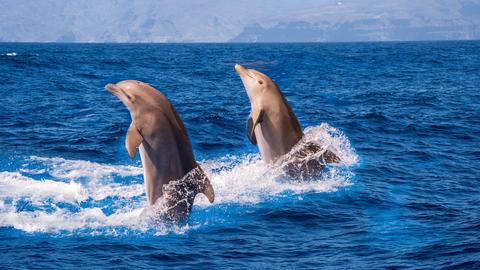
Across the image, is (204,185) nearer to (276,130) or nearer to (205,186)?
(205,186)

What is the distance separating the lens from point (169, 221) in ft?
39.3

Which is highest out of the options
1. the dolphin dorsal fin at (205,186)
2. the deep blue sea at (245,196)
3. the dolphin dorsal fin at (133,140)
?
the dolphin dorsal fin at (133,140)

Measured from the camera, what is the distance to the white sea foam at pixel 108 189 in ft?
40.1

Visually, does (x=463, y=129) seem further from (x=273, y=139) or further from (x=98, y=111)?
(x=98, y=111)

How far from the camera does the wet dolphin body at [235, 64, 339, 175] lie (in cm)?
1502

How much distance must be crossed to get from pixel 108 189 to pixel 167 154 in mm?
3699

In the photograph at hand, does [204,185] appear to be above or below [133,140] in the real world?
below

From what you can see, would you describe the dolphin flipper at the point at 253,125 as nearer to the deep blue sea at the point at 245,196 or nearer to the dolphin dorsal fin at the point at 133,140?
the deep blue sea at the point at 245,196

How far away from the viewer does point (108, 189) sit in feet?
49.4

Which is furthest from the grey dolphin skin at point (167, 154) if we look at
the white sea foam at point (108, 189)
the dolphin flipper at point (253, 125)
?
the dolphin flipper at point (253, 125)

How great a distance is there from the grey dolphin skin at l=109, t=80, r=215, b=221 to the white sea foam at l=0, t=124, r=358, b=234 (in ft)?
1.58

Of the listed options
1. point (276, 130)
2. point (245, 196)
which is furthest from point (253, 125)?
point (245, 196)

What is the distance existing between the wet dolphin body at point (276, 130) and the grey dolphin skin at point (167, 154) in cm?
333

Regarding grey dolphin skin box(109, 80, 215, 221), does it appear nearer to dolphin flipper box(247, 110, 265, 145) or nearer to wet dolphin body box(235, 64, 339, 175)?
dolphin flipper box(247, 110, 265, 145)
